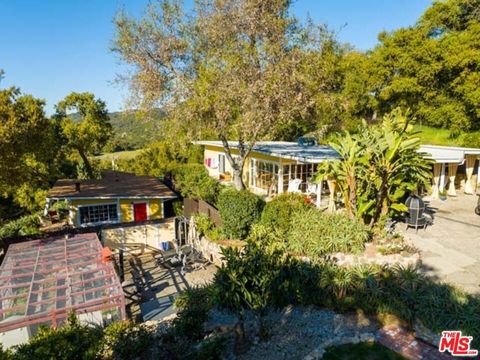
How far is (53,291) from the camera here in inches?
375

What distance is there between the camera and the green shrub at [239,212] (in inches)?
564

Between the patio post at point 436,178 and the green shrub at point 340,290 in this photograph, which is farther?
the patio post at point 436,178

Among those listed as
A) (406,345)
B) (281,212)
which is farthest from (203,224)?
(406,345)

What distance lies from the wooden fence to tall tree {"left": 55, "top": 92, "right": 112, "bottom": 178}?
850 centimetres

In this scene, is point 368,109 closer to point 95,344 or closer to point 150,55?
point 150,55

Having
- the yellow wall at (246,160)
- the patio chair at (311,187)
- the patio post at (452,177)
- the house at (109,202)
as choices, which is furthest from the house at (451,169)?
the house at (109,202)

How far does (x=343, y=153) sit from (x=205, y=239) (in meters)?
8.41

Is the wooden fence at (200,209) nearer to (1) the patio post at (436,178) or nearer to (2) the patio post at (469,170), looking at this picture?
(1) the patio post at (436,178)

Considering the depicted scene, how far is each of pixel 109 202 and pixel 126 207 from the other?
1076 millimetres

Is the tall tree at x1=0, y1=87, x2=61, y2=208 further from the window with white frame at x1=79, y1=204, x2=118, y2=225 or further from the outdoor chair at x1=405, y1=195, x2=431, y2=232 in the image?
the outdoor chair at x1=405, y1=195, x2=431, y2=232

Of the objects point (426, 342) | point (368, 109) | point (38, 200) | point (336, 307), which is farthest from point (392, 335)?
point (368, 109)

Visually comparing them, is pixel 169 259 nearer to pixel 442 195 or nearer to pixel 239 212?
pixel 239 212

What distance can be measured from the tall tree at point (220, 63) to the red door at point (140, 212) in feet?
24.2

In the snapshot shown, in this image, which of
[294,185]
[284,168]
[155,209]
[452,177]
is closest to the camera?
[294,185]
